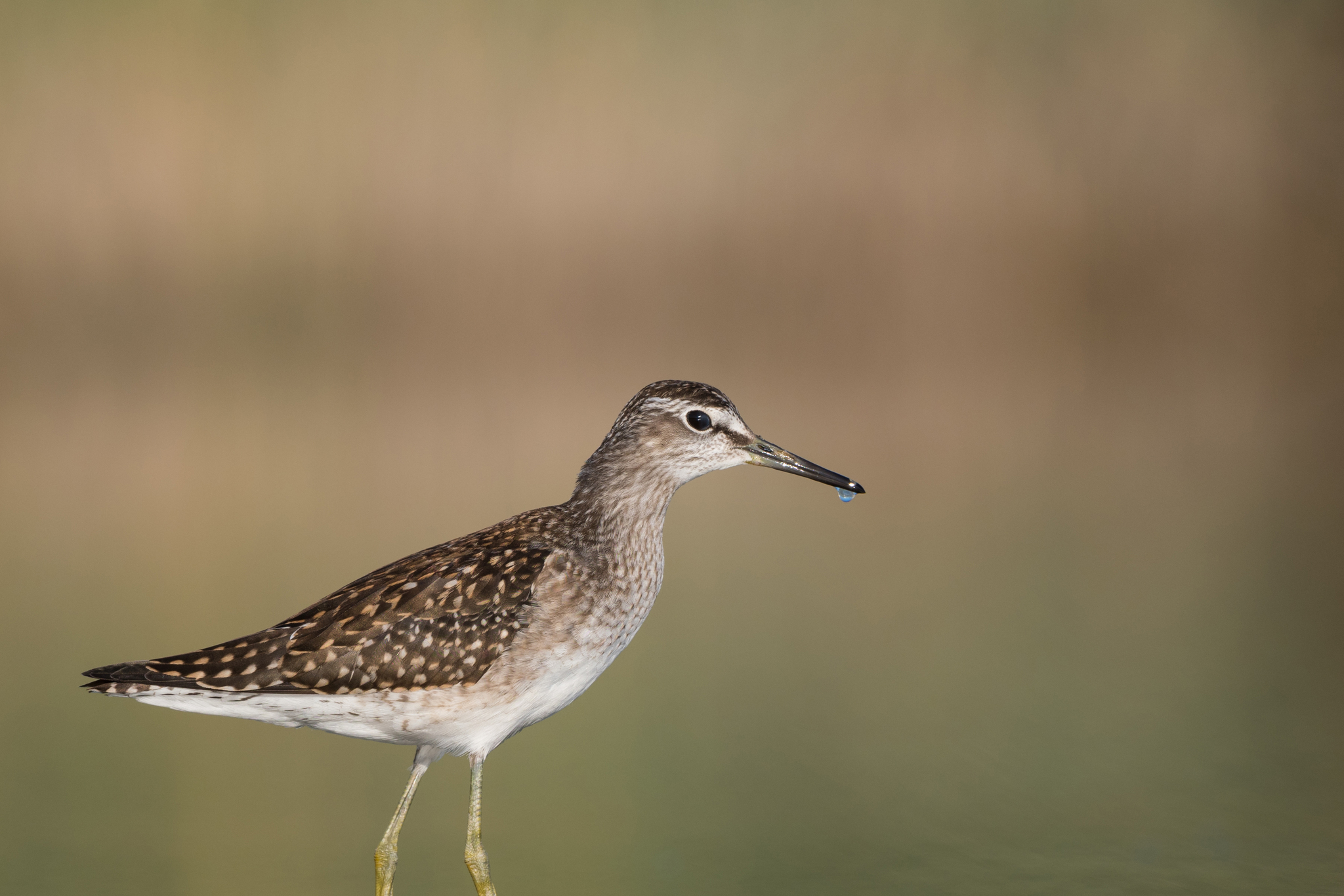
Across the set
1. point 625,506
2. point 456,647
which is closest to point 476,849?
point 456,647

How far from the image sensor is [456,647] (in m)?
5.61

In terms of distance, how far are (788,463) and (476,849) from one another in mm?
2024

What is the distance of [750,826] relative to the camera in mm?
6531

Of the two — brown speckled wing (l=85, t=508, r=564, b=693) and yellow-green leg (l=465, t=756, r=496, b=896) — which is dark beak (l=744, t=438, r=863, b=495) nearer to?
brown speckled wing (l=85, t=508, r=564, b=693)

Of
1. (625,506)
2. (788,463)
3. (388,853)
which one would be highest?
(788,463)

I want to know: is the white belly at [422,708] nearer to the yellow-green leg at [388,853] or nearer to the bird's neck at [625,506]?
the yellow-green leg at [388,853]

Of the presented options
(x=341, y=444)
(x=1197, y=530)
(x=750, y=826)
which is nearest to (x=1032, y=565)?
(x=1197, y=530)

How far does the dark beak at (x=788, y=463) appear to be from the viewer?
6.26m

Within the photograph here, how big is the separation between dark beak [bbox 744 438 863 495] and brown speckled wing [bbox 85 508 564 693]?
101cm

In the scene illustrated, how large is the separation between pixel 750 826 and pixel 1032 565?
535 centimetres

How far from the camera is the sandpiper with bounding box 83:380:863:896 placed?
18.1 feet

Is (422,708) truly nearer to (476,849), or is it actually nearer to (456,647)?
(456,647)

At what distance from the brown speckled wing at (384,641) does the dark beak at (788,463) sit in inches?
39.9

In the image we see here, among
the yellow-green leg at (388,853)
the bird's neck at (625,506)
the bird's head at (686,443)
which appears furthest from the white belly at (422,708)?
the bird's head at (686,443)
